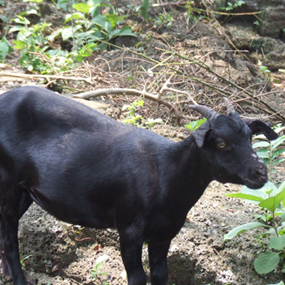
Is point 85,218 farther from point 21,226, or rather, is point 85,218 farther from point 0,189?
point 21,226

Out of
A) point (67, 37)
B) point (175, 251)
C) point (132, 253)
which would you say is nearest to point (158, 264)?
point (132, 253)

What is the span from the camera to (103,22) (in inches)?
323

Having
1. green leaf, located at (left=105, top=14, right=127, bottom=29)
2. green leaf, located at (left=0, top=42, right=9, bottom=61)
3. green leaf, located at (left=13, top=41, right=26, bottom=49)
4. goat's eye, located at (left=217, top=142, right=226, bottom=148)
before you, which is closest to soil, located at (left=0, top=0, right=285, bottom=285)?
goat's eye, located at (left=217, top=142, right=226, bottom=148)

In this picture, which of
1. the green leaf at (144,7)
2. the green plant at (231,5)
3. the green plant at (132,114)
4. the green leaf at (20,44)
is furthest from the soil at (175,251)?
the green plant at (231,5)

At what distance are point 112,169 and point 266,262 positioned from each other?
1.52m

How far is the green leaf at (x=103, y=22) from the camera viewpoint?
8117 mm

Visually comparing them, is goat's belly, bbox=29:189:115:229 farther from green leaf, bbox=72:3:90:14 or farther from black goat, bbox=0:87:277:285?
green leaf, bbox=72:3:90:14

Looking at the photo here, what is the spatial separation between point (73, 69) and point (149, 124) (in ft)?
6.27

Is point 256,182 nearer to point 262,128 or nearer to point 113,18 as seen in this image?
point 262,128

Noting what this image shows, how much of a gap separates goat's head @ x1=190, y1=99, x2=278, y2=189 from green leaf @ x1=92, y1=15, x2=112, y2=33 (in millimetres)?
5621

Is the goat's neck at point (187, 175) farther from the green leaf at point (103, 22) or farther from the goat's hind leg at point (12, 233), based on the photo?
the green leaf at point (103, 22)

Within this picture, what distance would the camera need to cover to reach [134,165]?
3289mm

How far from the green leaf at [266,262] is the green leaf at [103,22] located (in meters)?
5.72

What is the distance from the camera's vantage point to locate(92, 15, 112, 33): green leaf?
8.12 m
